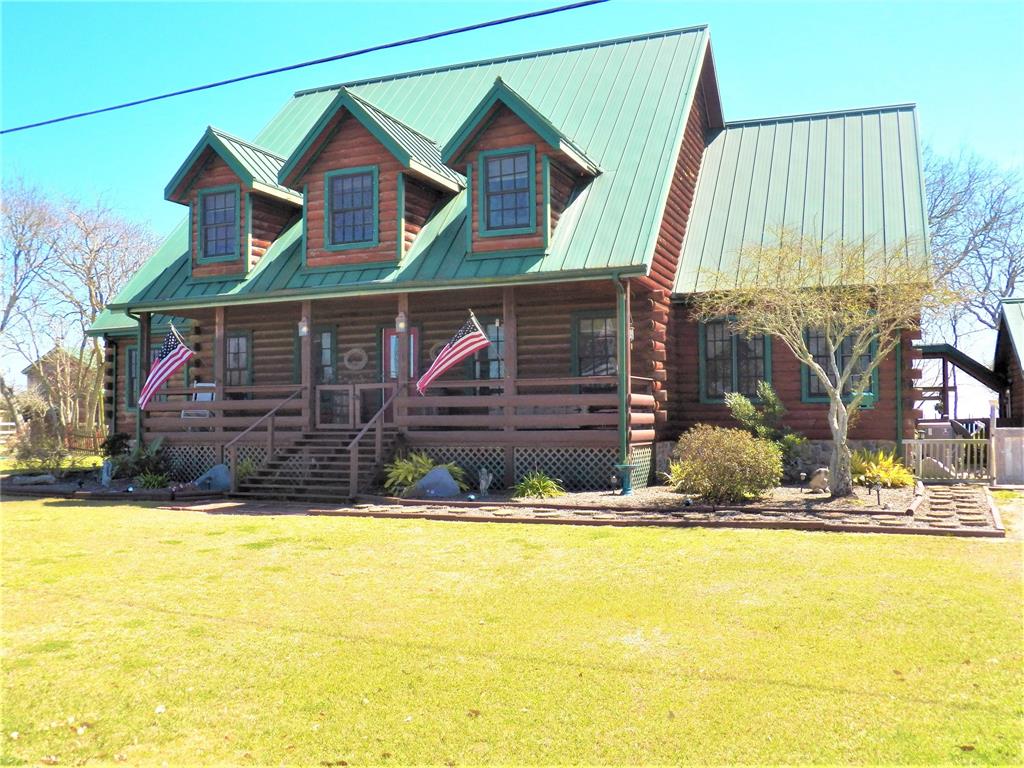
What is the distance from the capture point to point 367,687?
6242mm

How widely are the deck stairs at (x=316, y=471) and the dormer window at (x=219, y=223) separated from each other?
6.02 metres

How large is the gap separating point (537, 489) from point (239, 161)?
1135 centimetres

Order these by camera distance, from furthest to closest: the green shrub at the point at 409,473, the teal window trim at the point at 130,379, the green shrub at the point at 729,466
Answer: the teal window trim at the point at 130,379
the green shrub at the point at 409,473
the green shrub at the point at 729,466

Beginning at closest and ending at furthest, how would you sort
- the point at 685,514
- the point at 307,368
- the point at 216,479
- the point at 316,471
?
the point at 685,514 < the point at 316,471 < the point at 216,479 < the point at 307,368

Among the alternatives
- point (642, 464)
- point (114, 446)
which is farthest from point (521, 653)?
point (114, 446)

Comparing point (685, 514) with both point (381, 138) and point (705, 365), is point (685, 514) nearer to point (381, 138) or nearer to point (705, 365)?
point (705, 365)

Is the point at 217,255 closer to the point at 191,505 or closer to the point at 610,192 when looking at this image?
the point at 191,505

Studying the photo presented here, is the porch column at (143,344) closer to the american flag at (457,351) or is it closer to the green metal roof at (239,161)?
the green metal roof at (239,161)

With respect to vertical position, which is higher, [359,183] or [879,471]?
[359,183]

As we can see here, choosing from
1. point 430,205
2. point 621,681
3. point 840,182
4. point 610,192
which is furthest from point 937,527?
point 430,205

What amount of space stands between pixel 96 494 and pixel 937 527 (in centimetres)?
1584

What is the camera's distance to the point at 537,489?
55.5 feet

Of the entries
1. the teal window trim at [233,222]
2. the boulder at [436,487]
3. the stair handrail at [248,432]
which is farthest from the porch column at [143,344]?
the boulder at [436,487]

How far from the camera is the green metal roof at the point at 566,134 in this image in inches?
740
